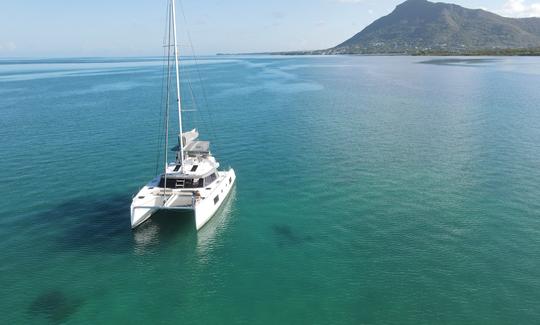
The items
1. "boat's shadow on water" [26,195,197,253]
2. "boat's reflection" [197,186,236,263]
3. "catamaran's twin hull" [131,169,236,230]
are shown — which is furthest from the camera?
"catamaran's twin hull" [131,169,236,230]

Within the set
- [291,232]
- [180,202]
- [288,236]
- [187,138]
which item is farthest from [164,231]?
[187,138]

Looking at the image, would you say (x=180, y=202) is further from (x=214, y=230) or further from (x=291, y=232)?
(x=291, y=232)

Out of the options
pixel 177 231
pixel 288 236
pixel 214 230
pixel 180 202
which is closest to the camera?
pixel 288 236

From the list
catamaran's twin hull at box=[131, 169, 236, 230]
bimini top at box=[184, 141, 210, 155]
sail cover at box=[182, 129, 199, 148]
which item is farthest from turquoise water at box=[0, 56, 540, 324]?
sail cover at box=[182, 129, 199, 148]

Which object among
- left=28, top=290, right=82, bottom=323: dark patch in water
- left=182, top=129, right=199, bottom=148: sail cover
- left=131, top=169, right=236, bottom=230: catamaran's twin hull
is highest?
left=182, top=129, right=199, bottom=148: sail cover

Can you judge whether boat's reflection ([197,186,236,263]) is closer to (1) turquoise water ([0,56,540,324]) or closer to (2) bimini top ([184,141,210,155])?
(1) turquoise water ([0,56,540,324])

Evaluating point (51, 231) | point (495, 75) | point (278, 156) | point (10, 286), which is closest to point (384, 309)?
point (10, 286)
